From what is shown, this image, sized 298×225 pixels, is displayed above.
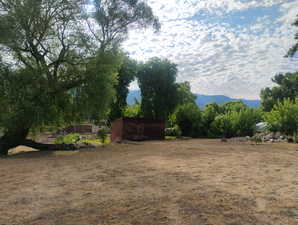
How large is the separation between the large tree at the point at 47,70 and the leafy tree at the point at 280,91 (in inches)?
1434

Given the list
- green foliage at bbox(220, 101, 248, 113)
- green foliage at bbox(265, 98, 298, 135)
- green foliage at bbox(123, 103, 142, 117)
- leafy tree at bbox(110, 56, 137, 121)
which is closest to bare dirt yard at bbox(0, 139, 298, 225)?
green foliage at bbox(265, 98, 298, 135)

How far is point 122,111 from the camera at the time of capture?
35.9 meters

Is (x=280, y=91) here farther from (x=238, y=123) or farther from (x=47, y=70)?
(x=47, y=70)

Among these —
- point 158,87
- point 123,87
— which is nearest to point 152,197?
point 158,87

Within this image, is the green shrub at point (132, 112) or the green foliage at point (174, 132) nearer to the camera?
the green foliage at point (174, 132)

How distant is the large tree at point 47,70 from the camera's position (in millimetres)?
11758

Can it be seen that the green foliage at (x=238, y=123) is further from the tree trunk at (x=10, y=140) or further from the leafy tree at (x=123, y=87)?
the tree trunk at (x=10, y=140)

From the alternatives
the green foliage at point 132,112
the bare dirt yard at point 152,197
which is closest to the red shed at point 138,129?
the green foliage at point 132,112

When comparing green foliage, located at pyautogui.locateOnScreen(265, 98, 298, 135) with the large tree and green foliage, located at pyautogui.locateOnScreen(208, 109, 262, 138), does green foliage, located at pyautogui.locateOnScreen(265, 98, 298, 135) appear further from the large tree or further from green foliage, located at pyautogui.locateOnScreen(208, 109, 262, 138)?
the large tree

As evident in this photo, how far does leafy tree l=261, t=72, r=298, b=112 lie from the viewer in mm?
42594

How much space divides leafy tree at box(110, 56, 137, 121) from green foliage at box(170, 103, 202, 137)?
27.3ft

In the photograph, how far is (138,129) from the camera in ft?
73.7

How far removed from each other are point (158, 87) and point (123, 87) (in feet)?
18.6

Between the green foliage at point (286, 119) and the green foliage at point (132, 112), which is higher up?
the green foliage at point (132, 112)
